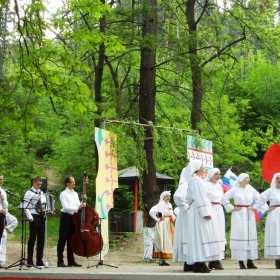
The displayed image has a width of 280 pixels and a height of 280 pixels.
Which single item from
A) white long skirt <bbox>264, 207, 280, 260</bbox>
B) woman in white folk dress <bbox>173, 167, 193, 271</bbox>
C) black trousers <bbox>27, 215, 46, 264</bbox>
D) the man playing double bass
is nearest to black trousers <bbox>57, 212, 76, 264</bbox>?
the man playing double bass

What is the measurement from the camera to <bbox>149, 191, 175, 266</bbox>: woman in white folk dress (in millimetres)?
15433

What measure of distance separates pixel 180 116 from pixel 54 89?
18956mm

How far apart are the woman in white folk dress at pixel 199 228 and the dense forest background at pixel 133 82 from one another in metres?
2.14

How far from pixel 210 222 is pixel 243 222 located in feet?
7.66

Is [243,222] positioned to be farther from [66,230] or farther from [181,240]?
[66,230]

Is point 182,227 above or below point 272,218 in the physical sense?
below

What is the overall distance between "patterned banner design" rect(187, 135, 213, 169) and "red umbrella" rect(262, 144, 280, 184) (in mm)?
2484

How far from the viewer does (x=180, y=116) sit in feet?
97.1

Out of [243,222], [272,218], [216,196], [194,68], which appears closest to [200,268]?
[216,196]

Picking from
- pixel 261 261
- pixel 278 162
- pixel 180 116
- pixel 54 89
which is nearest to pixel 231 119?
pixel 180 116

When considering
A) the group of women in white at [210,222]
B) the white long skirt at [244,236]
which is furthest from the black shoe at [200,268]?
the white long skirt at [244,236]

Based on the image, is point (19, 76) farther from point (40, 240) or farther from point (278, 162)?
point (278, 162)

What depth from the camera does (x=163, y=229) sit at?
618 inches

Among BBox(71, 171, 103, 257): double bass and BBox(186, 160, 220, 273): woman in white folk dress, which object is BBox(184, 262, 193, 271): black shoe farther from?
BBox(71, 171, 103, 257): double bass
